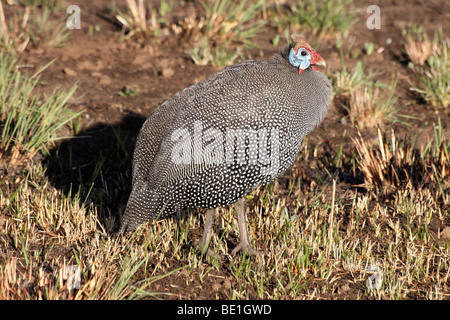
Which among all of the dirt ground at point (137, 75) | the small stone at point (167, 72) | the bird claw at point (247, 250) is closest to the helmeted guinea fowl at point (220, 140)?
the bird claw at point (247, 250)

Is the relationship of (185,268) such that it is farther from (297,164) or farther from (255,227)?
(297,164)

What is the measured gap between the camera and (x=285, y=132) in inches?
128

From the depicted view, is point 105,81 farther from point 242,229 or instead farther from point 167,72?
point 242,229

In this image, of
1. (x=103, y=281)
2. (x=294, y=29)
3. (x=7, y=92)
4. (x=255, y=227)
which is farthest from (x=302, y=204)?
(x=294, y=29)

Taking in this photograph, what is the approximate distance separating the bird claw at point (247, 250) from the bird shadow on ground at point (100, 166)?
2.77 ft

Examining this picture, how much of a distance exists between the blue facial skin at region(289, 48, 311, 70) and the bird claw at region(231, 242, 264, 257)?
1199 mm

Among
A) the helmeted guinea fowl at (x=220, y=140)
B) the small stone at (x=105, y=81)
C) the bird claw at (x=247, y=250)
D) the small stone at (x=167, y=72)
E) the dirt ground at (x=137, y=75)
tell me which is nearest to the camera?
the helmeted guinea fowl at (x=220, y=140)

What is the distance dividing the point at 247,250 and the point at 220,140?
2.51 ft

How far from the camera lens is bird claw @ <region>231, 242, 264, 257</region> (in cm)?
345

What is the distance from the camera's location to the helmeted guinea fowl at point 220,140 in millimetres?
3154

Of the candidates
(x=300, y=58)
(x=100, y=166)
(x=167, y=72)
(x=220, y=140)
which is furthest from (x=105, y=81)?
(x=220, y=140)

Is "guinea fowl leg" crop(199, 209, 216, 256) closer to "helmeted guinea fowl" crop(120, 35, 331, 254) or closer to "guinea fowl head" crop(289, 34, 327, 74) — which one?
"helmeted guinea fowl" crop(120, 35, 331, 254)

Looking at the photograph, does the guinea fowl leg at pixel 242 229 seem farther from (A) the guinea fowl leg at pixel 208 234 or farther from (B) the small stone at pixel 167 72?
(B) the small stone at pixel 167 72

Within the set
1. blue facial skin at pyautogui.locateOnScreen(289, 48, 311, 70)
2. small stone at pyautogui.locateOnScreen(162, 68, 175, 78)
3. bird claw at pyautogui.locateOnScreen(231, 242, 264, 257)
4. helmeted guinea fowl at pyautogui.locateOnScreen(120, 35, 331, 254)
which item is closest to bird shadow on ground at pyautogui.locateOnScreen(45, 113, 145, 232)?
helmeted guinea fowl at pyautogui.locateOnScreen(120, 35, 331, 254)
